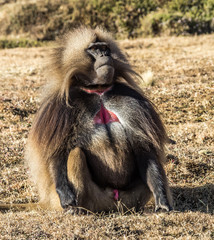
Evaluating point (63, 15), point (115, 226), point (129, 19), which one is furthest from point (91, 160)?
point (63, 15)

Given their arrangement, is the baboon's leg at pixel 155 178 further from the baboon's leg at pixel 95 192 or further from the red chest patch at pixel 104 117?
the red chest patch at pixel 104 117

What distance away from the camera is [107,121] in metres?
3.41

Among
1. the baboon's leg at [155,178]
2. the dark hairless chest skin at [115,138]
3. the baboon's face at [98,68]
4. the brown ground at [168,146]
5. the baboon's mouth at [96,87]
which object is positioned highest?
the baboon's face at [98,68]

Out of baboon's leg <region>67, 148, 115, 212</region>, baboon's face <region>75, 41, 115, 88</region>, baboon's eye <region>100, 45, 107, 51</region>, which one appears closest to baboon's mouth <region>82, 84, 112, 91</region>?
baboon's face <region>75, 41, 115, 88</region>

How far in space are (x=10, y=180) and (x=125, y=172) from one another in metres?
1.62

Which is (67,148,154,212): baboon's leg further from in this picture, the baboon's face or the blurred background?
the blurred background

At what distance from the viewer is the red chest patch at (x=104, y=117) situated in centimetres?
341

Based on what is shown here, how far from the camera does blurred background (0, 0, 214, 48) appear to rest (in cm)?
1342

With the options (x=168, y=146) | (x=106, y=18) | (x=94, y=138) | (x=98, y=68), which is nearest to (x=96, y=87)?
(x=98, y=68)

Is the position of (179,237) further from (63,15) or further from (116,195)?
(63,15)

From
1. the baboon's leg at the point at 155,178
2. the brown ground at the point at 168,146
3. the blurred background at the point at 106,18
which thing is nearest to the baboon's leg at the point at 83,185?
the brown ground at the point at 168,146

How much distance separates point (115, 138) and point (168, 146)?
2.06 metres

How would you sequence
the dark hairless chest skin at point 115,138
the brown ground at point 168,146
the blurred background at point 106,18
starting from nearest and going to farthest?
the brown ground at point 168,146
the dark hairless chest skin at point 115,138
the blurred background at point 106,18

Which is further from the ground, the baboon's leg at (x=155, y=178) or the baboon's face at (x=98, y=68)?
the baboon's face at (x=98, y=68)
